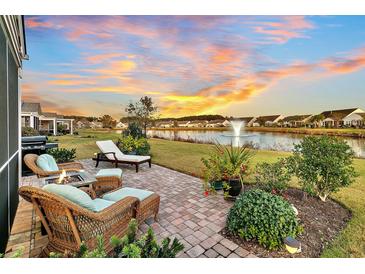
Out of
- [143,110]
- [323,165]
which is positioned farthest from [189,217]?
[143,110]

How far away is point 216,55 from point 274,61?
1.76 meters

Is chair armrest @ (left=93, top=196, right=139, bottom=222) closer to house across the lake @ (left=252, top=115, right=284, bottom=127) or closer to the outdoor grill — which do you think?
the outdoor grill

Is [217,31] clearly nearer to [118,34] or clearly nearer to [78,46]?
[118,34]

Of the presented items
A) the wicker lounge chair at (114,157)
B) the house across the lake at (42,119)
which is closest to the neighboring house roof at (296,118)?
the wicker lounge chair at (114,157)

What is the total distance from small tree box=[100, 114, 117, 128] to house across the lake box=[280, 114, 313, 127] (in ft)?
25.1

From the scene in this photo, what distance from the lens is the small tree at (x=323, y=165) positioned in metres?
3.32

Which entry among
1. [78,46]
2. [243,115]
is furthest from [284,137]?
[78,46]

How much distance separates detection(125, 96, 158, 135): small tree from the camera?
35.3 feet

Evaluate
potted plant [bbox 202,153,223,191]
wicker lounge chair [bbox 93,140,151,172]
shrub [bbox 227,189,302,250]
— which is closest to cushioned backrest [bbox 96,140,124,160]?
wicker lounge chair [bbox 93,140,151,172]

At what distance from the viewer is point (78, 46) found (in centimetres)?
587

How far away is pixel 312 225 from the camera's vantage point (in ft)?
9.00

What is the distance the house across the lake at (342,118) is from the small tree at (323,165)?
3.70 m

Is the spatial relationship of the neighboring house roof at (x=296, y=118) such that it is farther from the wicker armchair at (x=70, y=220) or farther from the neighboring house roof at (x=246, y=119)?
the wicker armchair at (x=70, y=220)

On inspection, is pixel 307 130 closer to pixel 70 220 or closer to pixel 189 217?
pixel 189 217
